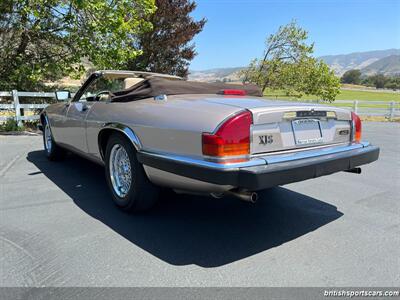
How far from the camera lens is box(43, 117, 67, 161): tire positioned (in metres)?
5.82

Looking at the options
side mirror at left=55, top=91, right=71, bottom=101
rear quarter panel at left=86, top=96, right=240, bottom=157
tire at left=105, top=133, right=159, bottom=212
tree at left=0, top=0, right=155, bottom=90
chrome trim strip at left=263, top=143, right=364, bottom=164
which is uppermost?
tree at left=0, top=0, right=155, bottom=90

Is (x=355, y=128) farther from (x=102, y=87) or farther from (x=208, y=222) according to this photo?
(x=102, y=87)

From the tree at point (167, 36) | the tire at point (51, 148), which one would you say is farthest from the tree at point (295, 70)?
the tire at point (51, 148)

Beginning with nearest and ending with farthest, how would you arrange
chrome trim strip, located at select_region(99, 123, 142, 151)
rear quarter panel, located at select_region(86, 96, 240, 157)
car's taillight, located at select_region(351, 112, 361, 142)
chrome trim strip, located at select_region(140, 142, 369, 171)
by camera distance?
chrome trim strip, located at select_region(140, 142, 369, 171) < rear quarter panel, located at select_region(86, 96, 240, 157) < chrome trim strip, located at select_region(99, 123, 142, 151) < car's taillight, located at select_region(351, 112, 361, 142)

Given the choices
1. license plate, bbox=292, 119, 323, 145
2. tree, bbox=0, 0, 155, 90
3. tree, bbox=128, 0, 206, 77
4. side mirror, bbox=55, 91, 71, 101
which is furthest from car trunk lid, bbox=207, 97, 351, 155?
tree, bbox=128, 0, 206, 77

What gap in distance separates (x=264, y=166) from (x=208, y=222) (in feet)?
3.60

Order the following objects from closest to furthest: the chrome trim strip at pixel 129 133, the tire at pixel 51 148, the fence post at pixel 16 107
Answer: the chrome trim strip at pixel 129 133, the tire at pixel 51 148, the fence post at pixel 16 107

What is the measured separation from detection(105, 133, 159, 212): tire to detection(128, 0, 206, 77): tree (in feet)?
44.3

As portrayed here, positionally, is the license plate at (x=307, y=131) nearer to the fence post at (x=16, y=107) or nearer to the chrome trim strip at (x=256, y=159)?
the chrome trim strip at (x=256, y=159)

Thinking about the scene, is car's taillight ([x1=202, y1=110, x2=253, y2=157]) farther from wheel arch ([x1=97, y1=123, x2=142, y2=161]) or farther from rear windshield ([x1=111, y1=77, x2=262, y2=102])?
rear windshield ([x1=111, y1=77, x2=262, y2=102])

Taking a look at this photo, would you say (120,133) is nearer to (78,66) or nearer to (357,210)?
(357,210)

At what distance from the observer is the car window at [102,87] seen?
4.30 metres

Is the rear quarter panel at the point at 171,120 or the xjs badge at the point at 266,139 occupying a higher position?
the rear quarter panel at the point at 171,120

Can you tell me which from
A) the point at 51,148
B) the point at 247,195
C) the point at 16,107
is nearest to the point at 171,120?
the point at 247,195
